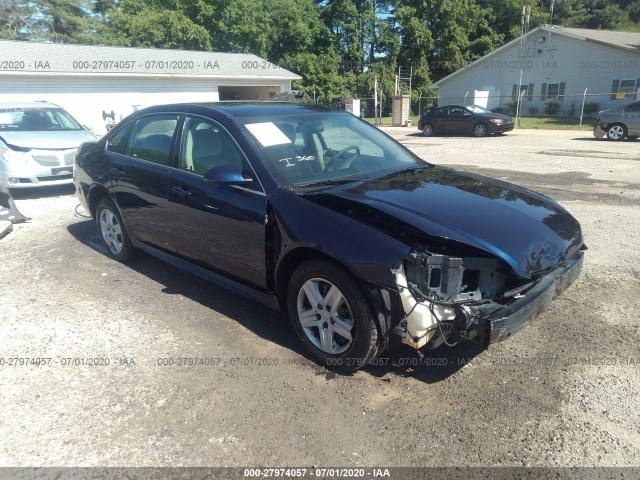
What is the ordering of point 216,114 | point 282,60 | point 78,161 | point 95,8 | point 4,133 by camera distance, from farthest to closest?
1. point 95,8
2. point 282,60
3. point 4,133
4. point 78,161
5. point 216,114

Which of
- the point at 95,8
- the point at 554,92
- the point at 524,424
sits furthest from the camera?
the point at 95,8

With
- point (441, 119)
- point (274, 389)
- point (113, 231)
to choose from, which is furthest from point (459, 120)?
point (274, 389)

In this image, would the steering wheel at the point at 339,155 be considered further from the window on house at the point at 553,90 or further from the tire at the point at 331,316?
the window on house at the point at 553,90

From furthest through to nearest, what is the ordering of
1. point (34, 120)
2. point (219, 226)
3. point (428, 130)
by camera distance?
point (428, 130), point (34, 120), point (219, 226)

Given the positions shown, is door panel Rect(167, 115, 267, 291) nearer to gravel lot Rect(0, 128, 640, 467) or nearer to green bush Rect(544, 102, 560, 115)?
gravel lot Rect(0, 128, 640, 467)

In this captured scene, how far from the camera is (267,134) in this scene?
3.89 m

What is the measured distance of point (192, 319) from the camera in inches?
164

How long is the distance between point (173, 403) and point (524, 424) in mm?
2113

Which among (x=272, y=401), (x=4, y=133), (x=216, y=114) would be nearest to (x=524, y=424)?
(x=272, y=401)

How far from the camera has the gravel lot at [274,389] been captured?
267 cm

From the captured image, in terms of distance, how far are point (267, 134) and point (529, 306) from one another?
2.28 meters

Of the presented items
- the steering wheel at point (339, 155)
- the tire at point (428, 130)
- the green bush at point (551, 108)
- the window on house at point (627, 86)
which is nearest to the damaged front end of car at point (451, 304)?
the steering wheel at point (339, 155)

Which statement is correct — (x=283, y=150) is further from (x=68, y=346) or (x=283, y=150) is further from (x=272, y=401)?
(x=68, y=346)

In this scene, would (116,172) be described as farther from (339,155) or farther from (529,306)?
(529,306)
